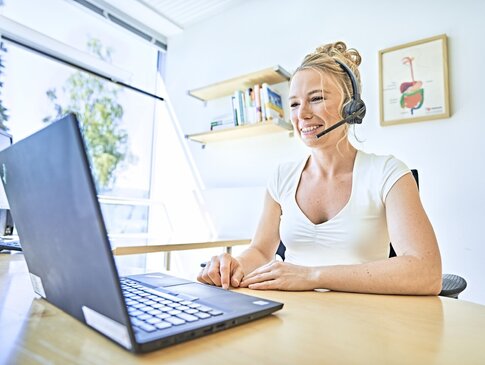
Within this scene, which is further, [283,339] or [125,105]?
[125,105]

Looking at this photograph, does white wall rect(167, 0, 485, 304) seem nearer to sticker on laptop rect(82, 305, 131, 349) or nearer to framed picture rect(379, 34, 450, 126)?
framed picture rect(379, 34, 450, 126)

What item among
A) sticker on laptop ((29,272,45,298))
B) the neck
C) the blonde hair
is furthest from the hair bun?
sticker on laptop ((29,272,45,298))

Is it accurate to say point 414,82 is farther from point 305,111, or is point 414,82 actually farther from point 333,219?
point 333,219

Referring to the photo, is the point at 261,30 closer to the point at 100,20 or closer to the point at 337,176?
the point at 100,20

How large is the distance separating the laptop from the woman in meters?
0.24

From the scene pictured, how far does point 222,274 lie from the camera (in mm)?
729

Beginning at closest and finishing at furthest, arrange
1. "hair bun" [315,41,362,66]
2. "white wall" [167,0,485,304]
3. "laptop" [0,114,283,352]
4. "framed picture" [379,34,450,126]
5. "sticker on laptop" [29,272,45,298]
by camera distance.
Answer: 1. "laptop" [0,114,283,352]
2. "sticker on laptop" [29,272,45,298]
3. "hair bun" [315,41,362,66]
4. "white wall" [167,0,485,304]
5. "framed picture" [379,34,450,126]

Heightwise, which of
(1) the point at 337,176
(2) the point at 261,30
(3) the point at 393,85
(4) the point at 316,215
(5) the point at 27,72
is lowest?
(4) the point at 316,215

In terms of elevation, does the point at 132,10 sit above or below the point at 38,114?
above

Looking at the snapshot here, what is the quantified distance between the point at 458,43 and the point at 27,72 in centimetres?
288

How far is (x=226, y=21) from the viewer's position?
10.0 ft

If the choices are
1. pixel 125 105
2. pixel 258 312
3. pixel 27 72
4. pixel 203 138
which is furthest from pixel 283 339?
pixel 125 105

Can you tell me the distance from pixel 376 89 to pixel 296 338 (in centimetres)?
214

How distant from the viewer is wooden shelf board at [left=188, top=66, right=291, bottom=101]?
97.7 inches
